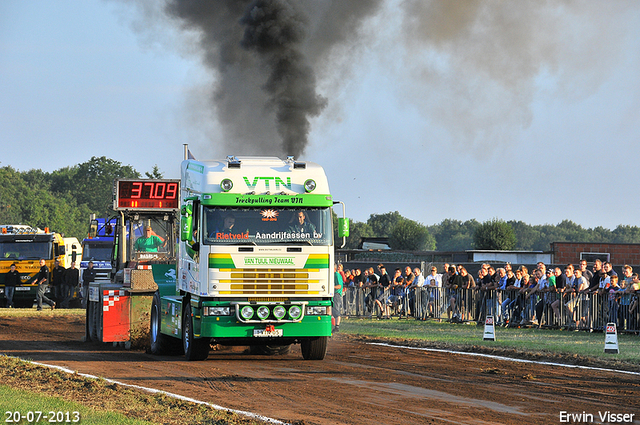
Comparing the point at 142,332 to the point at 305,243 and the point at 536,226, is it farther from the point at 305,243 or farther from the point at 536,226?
the point at 536,226

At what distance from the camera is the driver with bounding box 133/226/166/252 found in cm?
1955

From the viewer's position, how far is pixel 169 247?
19578 millimetres

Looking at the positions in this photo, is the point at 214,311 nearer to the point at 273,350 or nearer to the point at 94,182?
the point at 273,350

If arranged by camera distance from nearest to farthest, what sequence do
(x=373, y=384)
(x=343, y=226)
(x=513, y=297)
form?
(x=373, y=384) < (x=343, y=226) < (x=513, y=297)

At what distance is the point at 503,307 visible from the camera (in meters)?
24.2

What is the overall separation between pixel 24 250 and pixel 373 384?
26902 mm

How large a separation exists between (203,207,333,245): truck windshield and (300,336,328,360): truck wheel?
1.94 meters

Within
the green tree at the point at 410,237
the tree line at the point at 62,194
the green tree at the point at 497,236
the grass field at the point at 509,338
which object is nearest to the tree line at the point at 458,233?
the green tree at the point at 410,237

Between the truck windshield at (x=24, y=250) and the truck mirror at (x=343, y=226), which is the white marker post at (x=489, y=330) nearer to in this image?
the truck mirror at (x=343, y=226)

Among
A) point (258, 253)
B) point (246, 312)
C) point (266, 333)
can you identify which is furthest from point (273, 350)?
point (258, 253)

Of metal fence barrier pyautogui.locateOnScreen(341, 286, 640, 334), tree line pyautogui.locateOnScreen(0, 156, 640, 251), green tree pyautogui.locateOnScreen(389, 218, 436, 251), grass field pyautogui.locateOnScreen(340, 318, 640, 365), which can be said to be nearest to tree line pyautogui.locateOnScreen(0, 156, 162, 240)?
tree line pyautogui.locateOnScreen(0, 156, 640, 251)

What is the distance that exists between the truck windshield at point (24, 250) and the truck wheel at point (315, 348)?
23138 mm

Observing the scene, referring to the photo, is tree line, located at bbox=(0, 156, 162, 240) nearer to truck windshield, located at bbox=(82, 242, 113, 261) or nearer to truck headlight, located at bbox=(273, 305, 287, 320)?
truck windshield, located at bbox=(82, 242, 113, 261)

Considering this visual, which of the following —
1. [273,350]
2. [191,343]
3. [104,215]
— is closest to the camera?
[191,343]
